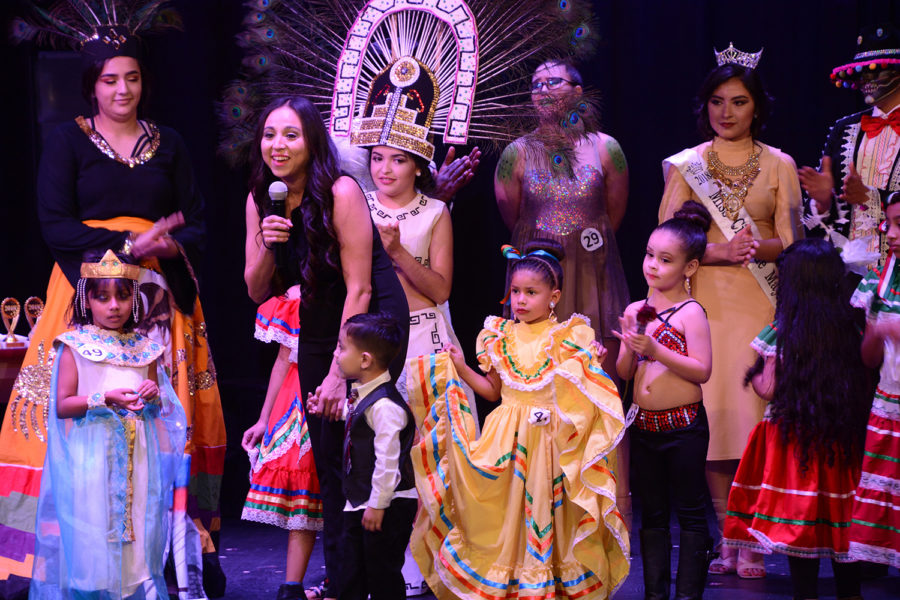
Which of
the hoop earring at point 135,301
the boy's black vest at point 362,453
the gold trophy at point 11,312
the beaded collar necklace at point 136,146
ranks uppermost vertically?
the beaded collar necklace at point 136,146

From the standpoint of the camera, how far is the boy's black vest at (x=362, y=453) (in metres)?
2.87

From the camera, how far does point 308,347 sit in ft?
9.62

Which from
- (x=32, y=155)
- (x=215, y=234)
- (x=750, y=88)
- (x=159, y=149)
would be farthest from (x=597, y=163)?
(x=32, y=155)

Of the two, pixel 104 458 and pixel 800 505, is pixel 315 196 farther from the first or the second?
pixel 800 505

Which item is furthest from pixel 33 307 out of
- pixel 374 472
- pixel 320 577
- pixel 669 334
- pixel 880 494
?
pixel 880 494

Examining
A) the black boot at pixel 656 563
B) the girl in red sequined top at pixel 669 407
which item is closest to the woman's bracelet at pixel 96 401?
the girl in red sequined top at pixel 669 407

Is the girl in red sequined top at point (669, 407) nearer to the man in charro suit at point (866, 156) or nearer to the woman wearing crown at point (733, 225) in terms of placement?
the woman wearing crown at point (733, 225)

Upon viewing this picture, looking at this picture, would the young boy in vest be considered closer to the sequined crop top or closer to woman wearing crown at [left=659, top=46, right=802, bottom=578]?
the sequined crop top

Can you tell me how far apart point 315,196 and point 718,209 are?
1883 millimetres

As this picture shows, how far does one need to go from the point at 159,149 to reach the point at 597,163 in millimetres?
1732

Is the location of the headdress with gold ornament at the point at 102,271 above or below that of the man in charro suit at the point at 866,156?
below

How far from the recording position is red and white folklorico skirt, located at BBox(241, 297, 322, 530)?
3.49 m

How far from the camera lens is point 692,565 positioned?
10.7 feet

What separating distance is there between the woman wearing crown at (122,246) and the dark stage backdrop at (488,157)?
1125 mm
